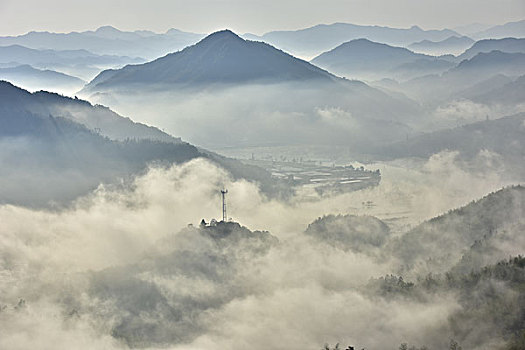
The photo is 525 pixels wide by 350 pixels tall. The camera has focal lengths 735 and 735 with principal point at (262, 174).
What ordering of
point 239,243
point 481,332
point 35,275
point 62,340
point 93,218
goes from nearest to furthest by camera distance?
point 481,332, point 62,340, point 35,275, point 239,243, point 93,218

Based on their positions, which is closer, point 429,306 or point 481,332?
point 481,332

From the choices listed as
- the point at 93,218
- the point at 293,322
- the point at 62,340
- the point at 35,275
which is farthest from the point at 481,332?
the point at 93,218

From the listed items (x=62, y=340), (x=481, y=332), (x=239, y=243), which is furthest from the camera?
(x=239, y=243)

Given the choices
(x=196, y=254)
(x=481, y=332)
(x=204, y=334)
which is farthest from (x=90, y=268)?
(x=481, y=332)

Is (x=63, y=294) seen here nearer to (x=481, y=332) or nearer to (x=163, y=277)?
(x=163, y=277)

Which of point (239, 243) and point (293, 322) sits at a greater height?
point (239, 243)

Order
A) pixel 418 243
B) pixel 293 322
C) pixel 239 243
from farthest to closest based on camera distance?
pixel 418 243
pixel 239 243
pixel 293 322

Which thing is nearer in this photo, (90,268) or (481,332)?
(481,332)

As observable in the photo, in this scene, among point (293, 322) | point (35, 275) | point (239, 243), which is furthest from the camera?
point (239, 243)

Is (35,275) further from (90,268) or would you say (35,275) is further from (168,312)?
(168,312)
